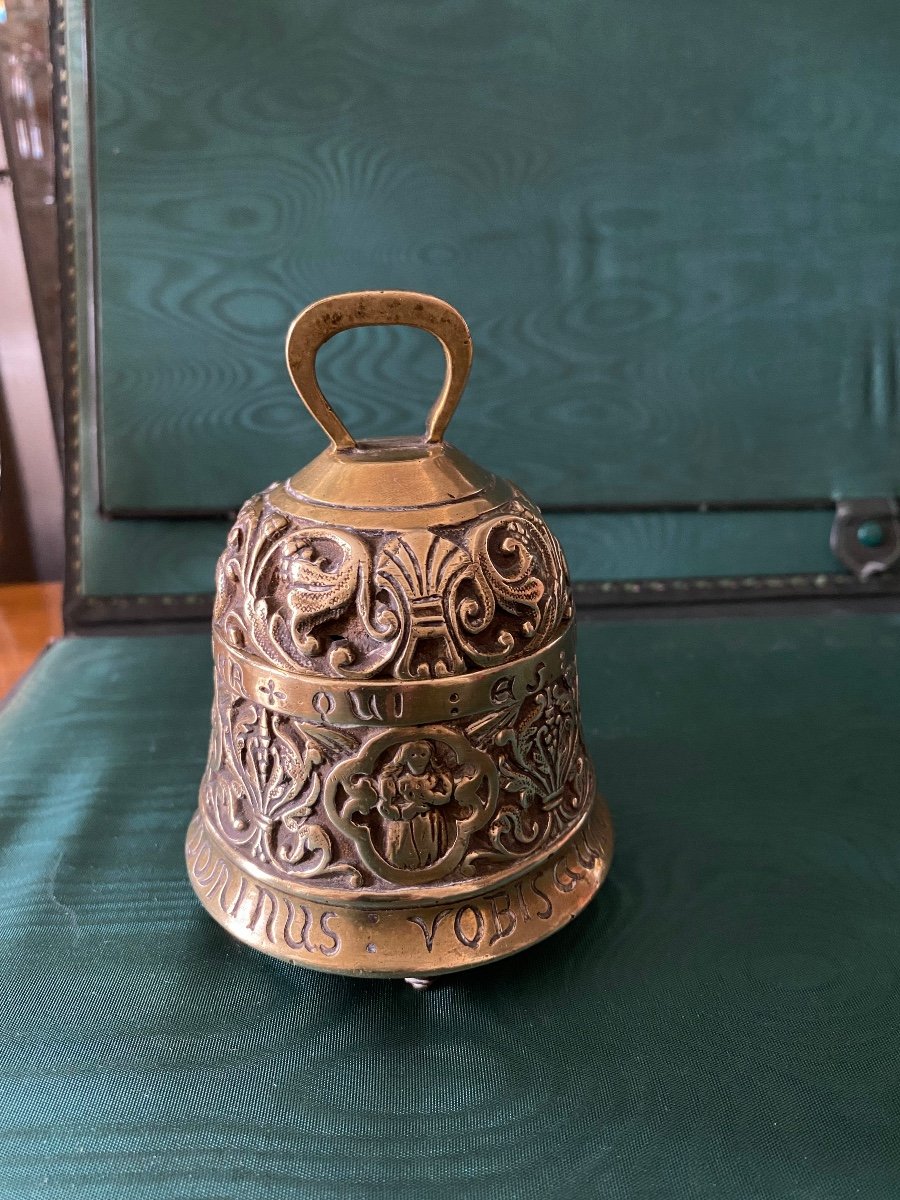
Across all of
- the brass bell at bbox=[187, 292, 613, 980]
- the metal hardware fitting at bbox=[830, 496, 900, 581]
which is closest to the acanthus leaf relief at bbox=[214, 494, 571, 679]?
the brass bell at bbox=[187, 292, 613, 980]

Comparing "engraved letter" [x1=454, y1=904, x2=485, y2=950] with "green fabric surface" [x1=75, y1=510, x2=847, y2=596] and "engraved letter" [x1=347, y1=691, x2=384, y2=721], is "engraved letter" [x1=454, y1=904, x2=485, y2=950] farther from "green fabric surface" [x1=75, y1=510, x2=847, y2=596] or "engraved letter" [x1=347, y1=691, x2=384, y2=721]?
"green fabric surface" [x1=75, y1=510, x2=847, y2=596]

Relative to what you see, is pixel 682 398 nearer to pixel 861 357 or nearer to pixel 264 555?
pixel 861 357

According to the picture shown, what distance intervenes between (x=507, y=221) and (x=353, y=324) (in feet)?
2.89

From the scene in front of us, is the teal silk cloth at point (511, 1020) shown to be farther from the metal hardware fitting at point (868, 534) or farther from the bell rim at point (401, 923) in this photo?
the metal hardware fitting at point (868, 534)

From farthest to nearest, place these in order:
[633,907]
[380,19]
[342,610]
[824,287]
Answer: [824,287]
[380,19]
[633,907]
[342,610]

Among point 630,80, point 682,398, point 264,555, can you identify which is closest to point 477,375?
point 682,398

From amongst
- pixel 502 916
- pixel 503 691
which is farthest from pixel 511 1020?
pixel 503 691

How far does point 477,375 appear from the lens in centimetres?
147

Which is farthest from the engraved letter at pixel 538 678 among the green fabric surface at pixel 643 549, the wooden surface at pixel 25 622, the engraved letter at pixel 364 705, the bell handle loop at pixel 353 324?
the wooden surface at pixel 25 622

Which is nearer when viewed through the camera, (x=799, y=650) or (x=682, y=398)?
(x=799, y=650)

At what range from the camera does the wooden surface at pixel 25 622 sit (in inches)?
55.6

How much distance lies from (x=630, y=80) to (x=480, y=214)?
0.32m

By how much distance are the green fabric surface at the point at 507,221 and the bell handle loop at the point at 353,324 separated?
761 mm

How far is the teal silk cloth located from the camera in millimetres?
649
